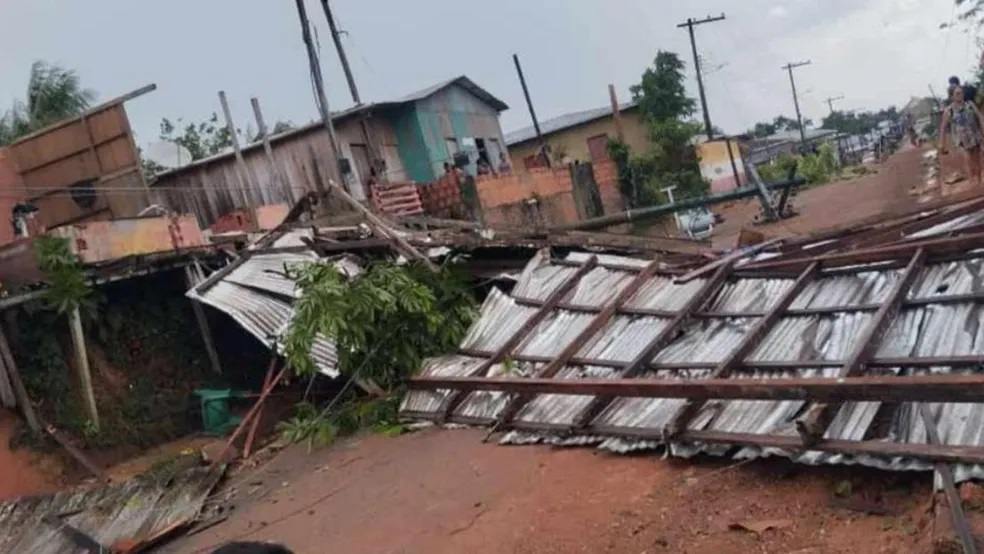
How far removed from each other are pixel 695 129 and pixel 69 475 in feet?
84.6

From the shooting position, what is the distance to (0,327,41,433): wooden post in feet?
35.0

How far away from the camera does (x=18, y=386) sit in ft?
35.3

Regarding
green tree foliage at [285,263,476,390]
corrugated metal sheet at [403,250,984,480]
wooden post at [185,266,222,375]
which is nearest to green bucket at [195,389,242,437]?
wooden post at [185,266,222,375]

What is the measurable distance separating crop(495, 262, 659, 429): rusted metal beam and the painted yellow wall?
1105 inches

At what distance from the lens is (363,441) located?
8.84 m

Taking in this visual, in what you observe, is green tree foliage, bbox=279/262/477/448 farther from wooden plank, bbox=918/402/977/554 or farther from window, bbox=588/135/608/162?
window, bbox=588/135/608/162

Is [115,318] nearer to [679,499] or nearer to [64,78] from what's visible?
[679,499]

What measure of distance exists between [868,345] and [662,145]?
2644 centimetres

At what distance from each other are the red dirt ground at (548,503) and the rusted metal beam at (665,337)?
1.13 ft

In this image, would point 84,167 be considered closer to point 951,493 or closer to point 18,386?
point 18,386

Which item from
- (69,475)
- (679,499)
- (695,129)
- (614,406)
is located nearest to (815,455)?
(679,499)

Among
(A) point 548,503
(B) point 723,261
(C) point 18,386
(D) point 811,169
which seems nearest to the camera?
(A) point 548,503

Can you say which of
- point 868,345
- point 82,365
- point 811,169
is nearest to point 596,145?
point 811,169

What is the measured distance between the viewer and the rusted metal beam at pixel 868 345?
16.2 ft
